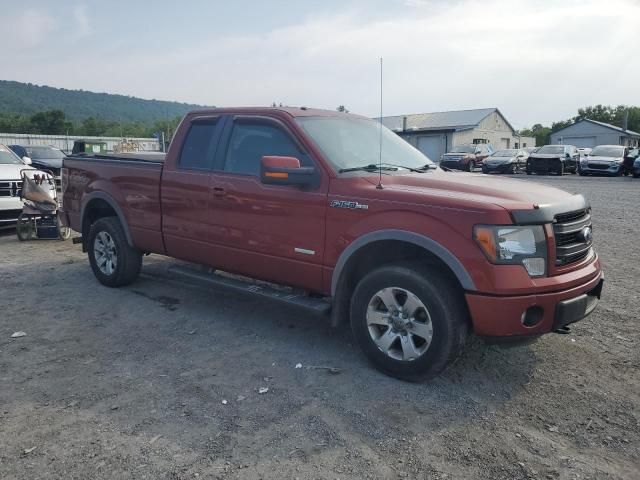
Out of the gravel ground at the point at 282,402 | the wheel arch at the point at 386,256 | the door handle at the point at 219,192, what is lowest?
the gravel ground at the point at 282,402

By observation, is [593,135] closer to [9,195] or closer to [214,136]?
[9,195]

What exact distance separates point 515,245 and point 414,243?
0.64 metres

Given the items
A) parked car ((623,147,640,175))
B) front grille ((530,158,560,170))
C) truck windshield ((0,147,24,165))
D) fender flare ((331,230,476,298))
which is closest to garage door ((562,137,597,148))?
front grille ((530,158,560,170))

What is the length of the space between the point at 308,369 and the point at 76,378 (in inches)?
66.5

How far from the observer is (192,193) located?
5.04m

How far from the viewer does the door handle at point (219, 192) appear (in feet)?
15.6

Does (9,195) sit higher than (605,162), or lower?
lower

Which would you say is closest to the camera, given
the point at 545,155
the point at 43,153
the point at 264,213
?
the point at 264,213

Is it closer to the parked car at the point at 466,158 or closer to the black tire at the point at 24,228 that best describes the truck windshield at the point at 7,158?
the black tire at the point at 24,228

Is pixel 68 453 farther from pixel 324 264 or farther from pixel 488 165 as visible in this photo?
pixel 488 165

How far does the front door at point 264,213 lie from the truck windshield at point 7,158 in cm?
721

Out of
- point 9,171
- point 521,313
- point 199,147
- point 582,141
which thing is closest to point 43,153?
point 9,171

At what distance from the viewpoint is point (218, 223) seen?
484cm

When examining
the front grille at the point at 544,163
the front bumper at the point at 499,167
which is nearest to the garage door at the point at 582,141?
the front bumper at the point at 499,167
